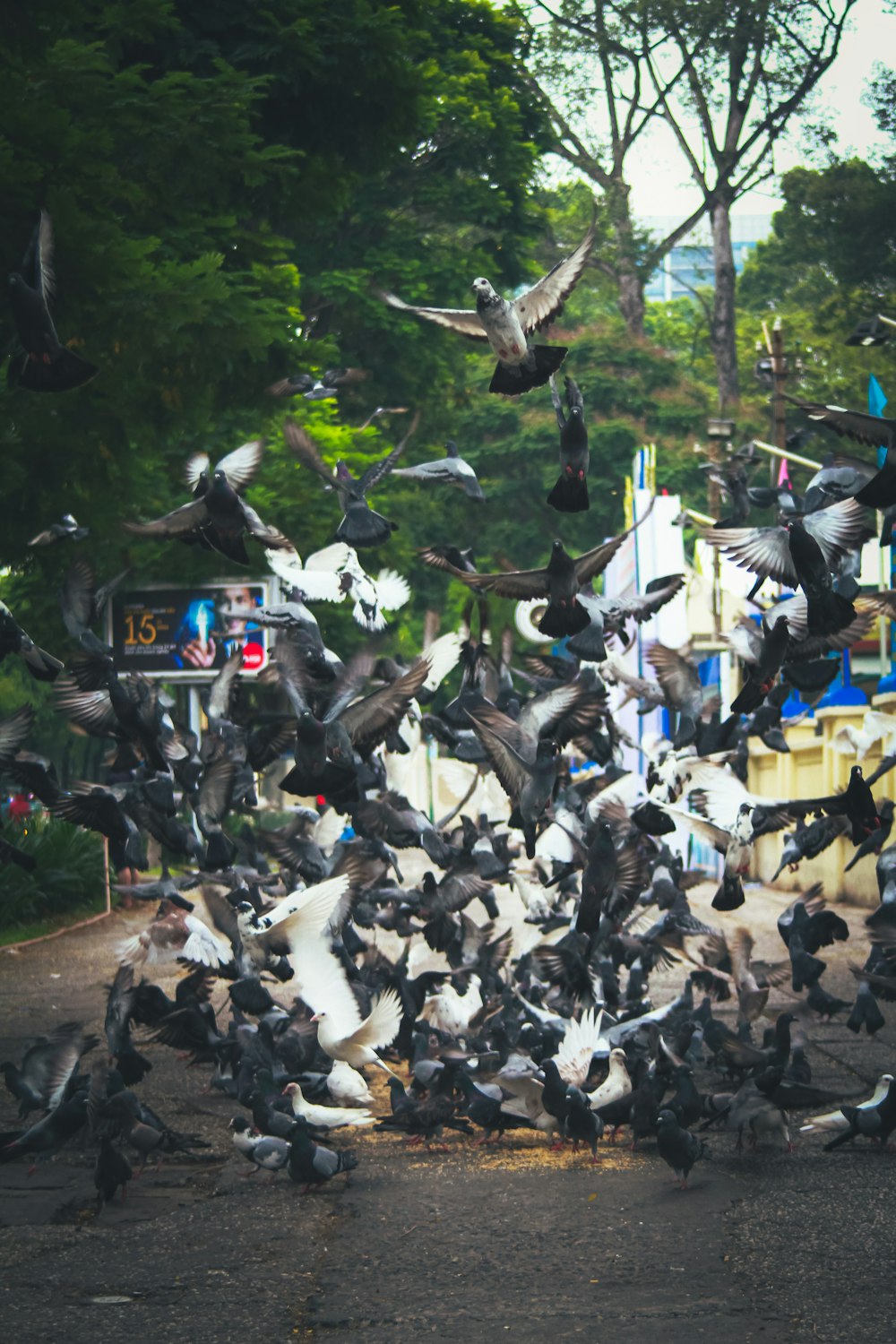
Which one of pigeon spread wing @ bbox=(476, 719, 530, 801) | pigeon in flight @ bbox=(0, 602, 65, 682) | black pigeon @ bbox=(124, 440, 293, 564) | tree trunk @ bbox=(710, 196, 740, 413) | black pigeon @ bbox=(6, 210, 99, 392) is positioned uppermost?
tree trunk @ bbox=(710, 196, 740, 413)

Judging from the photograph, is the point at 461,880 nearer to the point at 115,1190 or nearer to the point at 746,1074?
the point at 746,1074

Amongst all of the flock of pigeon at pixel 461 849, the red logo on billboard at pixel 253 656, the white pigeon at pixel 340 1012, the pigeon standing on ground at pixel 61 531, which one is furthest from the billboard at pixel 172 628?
the white pigeon at pixel 340 1012

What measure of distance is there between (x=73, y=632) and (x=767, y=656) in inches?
143

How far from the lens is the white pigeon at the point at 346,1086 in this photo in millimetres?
7438

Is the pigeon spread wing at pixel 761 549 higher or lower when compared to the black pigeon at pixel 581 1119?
higher

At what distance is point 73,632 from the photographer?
28.2 ft

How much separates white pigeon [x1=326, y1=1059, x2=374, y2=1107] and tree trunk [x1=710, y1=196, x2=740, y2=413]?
98.0 ft

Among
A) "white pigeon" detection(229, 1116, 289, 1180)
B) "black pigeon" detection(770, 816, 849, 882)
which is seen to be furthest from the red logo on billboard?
"white pigeon" detection(229, 1116, 289, 1180)

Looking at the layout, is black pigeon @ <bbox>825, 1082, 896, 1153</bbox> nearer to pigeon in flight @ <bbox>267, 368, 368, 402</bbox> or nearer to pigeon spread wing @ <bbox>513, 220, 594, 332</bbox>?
pigeon spread wing @ <bbox>513, 220, 594, 332</bbox>

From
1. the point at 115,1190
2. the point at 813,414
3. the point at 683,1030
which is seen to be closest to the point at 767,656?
the point at 813,414

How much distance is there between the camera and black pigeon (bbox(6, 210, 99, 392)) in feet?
20.1

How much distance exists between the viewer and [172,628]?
59.5ft

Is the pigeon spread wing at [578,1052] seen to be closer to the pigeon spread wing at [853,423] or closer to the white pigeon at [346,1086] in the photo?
the white pigeon at [346,1086]

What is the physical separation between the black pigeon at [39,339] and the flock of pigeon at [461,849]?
1cm
